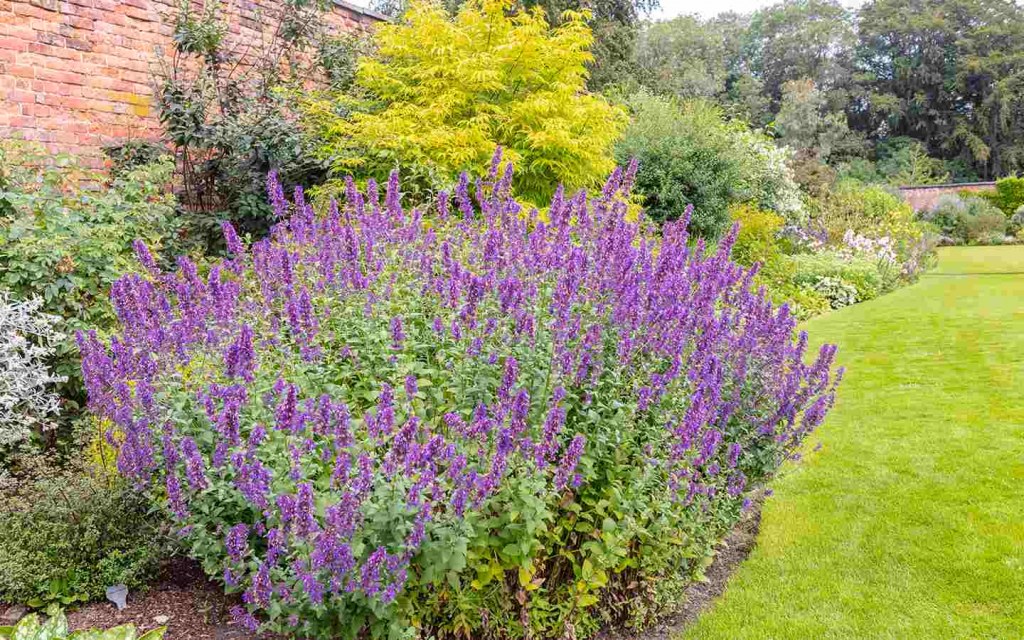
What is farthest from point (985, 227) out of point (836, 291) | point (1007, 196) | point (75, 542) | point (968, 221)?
point (75, 542)

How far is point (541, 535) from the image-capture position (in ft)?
10.1

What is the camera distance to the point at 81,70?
773 cm

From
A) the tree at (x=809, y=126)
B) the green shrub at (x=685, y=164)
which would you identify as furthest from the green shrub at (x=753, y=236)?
the tree at (x=809, y=126)

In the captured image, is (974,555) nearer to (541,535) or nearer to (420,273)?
(541,535)

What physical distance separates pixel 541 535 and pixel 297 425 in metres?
1.25

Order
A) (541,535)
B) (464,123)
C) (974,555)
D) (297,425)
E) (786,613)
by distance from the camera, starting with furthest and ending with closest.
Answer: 1. (464,123)
2. (974,555)
3. (786,613)
4. (541,535)
5. (297,425)

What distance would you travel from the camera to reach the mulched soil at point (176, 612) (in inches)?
113

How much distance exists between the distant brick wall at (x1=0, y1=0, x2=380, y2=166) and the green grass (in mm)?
7260

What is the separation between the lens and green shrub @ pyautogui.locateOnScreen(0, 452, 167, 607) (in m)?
3.07

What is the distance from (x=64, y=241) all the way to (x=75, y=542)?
114 inches

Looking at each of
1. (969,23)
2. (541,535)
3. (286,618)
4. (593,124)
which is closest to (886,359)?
(593,124)

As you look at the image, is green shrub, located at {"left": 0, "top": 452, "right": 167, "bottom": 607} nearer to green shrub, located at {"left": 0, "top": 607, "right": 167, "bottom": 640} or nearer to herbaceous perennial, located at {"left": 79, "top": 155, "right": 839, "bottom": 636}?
herbaceous perennial, located at {"left": 79, "top": 155, "right": 839, "bottom": 636}

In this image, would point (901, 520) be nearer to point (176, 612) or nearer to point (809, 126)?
point (176, 612)

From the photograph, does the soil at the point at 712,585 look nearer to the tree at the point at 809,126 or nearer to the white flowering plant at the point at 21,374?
the white flowering plant at the point at 21,374
